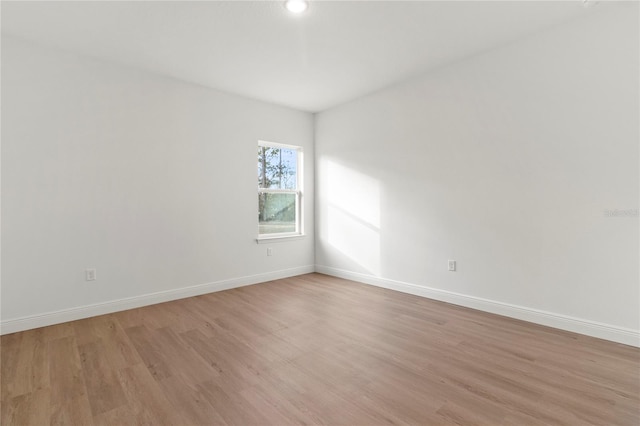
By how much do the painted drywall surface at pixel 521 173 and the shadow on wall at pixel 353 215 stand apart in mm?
42

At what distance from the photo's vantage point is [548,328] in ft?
9.25

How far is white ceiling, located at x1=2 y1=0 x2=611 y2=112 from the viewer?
2492 mm

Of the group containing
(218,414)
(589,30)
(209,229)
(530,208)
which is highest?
(589,30)

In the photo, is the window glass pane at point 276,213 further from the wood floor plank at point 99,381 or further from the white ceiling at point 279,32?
the wood floor plank at point 99,381

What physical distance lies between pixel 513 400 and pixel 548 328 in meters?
1.40

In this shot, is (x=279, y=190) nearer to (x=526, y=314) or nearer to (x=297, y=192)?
(x=297, y=192)

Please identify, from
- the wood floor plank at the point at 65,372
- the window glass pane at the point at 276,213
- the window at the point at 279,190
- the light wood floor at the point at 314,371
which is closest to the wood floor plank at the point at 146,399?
the light wood floor at the point at 314,371

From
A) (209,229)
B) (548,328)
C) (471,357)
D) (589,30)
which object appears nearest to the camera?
(471,357)

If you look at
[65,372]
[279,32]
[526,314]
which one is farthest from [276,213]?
[526,314]

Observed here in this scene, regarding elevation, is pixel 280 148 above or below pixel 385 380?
above

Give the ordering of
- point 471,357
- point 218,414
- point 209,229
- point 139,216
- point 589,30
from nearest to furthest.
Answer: point 218,414, point 471,357, point 589,30, point 139,216, point 209,229

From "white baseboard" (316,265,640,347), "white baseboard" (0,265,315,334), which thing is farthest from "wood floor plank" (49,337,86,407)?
"white baseboard" (316,265,640,347)

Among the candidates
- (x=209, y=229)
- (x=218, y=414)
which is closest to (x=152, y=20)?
(x=209, y=229)

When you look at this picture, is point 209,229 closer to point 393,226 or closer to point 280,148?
point 280,148
